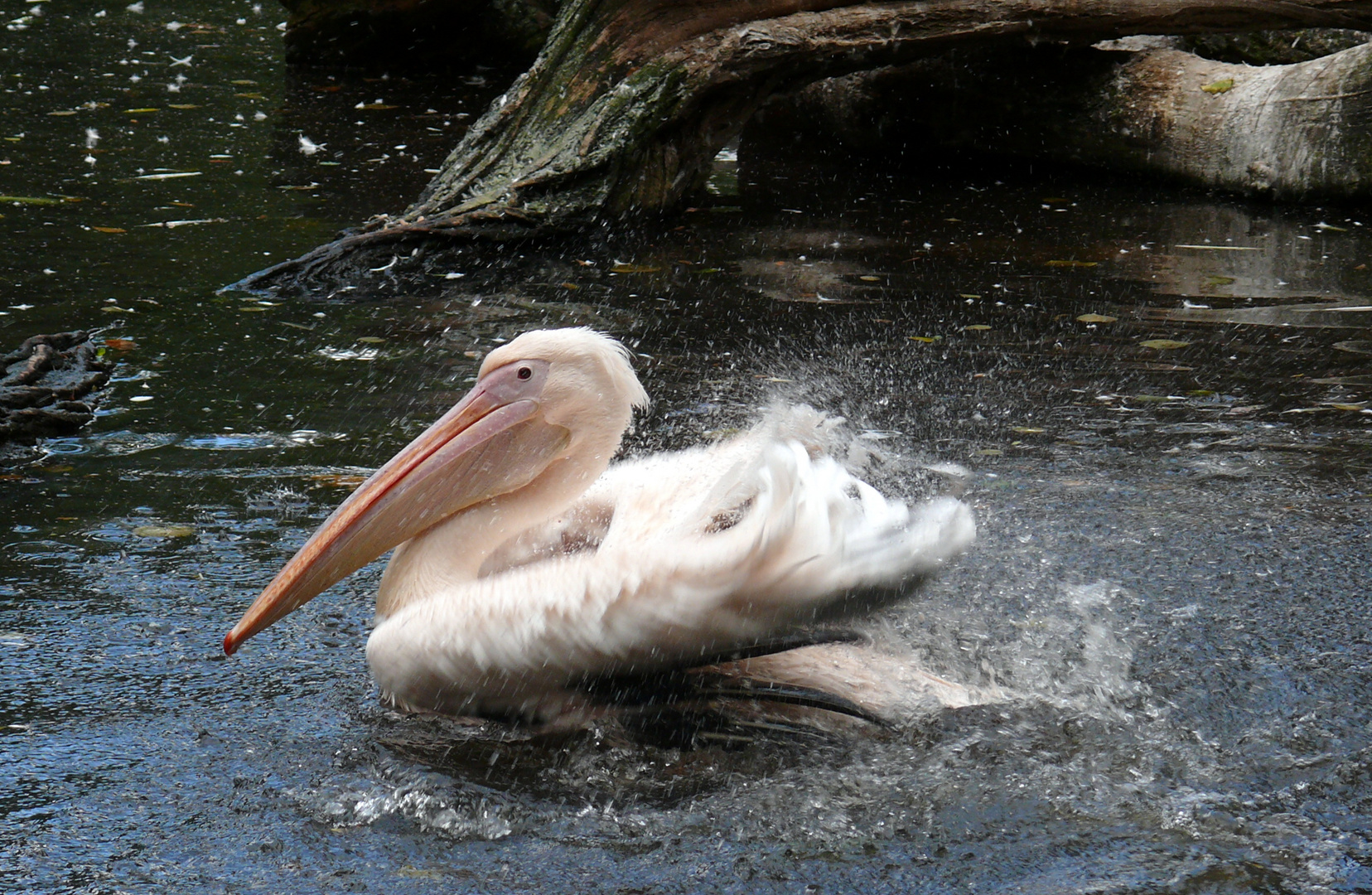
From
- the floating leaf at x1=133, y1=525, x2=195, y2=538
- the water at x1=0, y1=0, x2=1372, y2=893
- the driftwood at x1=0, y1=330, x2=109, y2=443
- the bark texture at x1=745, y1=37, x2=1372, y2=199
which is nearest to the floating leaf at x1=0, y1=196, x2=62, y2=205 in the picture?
the water at x1=0, y1=0, x2=1372, y2=893

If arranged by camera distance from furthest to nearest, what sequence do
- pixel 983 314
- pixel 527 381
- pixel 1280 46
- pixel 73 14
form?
pixel 73 14 < pixel 1280 46 < pixel 983 314 < pixel 527 381

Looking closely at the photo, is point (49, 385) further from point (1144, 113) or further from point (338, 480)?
A: point (1144, 113)

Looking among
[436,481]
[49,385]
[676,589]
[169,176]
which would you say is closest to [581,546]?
[436,481]

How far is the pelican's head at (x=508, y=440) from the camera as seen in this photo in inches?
115

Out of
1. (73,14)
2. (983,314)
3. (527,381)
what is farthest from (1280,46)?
(73,14)

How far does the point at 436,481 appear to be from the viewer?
9.66 feet

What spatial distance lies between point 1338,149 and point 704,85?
9.99 feet

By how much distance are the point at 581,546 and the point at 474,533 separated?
227 mm

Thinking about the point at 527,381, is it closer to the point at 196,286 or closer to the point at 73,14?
the point at 196,286

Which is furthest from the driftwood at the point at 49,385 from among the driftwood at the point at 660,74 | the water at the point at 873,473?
the driftwood at the point at 660,74

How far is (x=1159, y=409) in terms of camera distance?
4375 millimetres

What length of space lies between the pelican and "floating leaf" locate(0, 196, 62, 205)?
14.4ft

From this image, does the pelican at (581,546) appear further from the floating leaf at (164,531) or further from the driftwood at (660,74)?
the driftwood at (660,74)

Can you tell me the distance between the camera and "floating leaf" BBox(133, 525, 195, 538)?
11.6 ft
